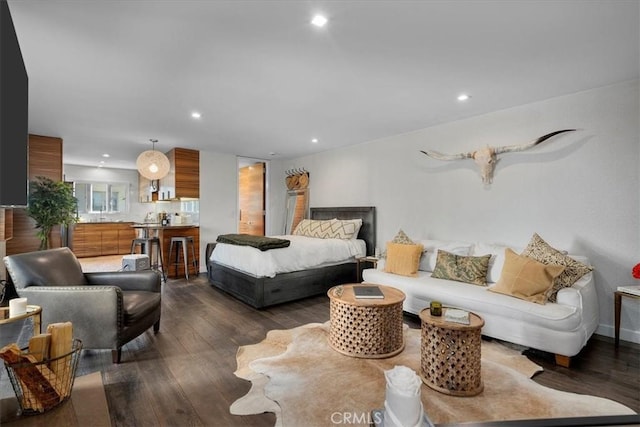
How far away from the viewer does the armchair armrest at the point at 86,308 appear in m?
2.32

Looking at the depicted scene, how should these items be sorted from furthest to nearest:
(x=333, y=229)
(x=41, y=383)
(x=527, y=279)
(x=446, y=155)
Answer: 1. (x=333, y=229)
2. (x=446, y=155)
3. (x=527, y=279)
4. (x=41, y=383)

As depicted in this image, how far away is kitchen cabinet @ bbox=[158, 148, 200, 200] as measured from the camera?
5.62 metres

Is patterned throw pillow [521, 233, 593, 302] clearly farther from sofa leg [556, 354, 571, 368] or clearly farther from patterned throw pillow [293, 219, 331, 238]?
patterned throw pillow [293, 219, 331, 238]

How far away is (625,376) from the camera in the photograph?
88.1 inches

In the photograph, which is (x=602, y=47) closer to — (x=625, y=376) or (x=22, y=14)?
(x=625, y=376)

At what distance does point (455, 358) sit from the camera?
1983 millimetres

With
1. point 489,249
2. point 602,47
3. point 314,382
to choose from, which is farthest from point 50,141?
point 602,47

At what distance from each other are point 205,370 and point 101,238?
7.42m

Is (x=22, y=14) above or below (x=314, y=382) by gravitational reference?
above

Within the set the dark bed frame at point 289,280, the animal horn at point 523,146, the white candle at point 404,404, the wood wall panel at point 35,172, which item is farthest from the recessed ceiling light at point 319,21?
the wood wall panel at point 35,172

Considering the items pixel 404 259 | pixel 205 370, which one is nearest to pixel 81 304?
pixel 205 370

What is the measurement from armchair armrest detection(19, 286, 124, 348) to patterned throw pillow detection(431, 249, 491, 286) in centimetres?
311

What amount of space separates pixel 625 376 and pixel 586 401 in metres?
0.66

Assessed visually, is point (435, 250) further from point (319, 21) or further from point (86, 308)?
point (86, 308)
